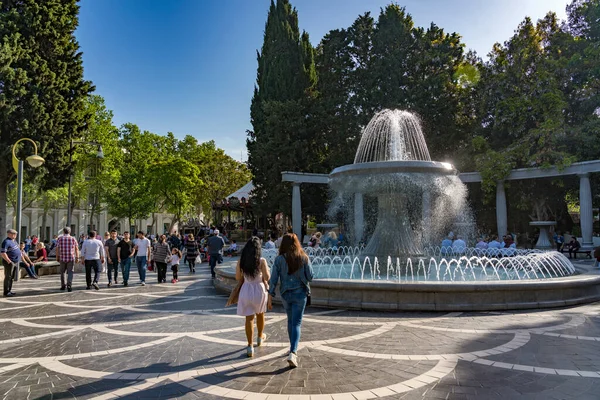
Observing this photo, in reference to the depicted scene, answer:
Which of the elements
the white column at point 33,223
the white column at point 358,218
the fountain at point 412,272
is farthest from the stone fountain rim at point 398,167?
the white column at point 33,223

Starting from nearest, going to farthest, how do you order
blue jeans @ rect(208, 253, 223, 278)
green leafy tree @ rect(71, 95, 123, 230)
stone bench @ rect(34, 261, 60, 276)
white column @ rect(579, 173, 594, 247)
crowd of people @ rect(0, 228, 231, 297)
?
crowd of people @ rect(0, 228, 231, 297)
blue jeans @ rect(208, 253, 223, 278)
stone bench @ rect(34, 261, 60, 276)
white column @ rect(579, 173, 594, 247)
green leafy tree @ rect(71, 95, 123, 230)

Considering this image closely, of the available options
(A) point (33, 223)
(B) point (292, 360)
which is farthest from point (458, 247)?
(A) point (33, 223)

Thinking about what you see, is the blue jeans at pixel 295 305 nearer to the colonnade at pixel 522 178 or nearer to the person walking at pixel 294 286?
the person walking at pixel 294 286

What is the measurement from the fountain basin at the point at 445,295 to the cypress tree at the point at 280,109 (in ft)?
67.7

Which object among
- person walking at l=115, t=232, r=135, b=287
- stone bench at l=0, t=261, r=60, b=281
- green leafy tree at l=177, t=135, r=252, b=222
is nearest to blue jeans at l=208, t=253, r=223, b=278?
person walking at l=115, t=232, r=135, b=287

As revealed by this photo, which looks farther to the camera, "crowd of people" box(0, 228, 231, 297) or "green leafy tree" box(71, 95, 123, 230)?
"green leafy tree" box(71, 95, 123, 230)

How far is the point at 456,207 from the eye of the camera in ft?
97.3

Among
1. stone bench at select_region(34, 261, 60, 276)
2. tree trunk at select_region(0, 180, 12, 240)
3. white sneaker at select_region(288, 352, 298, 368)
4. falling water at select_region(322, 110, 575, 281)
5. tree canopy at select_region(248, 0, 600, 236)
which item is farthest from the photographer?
tree canopy at select_region(248, 0, 600, 236)

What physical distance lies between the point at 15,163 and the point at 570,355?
15873mm

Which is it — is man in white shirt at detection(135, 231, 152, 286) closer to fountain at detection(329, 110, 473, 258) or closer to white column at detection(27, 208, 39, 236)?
fountain at detection(329, 110, 473, 258)

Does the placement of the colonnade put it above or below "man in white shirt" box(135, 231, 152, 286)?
above

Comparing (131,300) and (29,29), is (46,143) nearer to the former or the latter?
(29,29)

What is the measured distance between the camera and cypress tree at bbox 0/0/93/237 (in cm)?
1941

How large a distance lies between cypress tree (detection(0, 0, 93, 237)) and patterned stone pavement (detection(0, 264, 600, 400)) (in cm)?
1492
